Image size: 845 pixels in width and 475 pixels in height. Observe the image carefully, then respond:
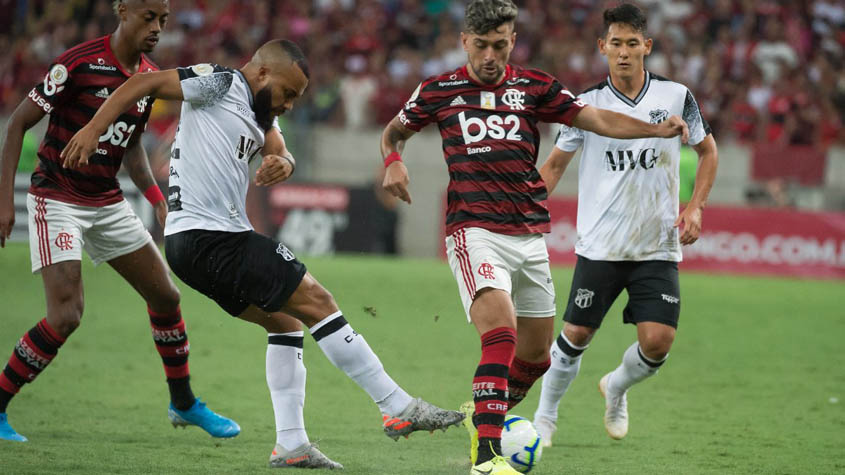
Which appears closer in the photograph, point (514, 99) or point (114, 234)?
point (514, 99)

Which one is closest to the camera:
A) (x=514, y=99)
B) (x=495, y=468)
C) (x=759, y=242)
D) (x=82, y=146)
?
(x=495, y=468)

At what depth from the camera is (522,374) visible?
6.14 metres

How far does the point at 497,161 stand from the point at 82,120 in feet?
8.25

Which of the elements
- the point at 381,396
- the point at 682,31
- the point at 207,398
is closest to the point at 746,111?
the point at 682,31

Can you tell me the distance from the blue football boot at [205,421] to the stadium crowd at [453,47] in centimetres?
1390

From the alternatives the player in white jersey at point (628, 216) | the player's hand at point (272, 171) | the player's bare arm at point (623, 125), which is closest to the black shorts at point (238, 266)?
the player's hand at point (272, 171)

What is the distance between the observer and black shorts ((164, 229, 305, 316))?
211 inches

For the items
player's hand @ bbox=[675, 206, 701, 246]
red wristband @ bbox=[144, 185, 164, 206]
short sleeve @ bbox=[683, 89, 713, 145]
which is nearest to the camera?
player's hand @ bbox=[675, 206, 701, 246]

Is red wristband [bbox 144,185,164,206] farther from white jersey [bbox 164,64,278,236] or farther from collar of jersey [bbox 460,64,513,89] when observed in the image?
collar of jersey [bbox 460,64,513,89]

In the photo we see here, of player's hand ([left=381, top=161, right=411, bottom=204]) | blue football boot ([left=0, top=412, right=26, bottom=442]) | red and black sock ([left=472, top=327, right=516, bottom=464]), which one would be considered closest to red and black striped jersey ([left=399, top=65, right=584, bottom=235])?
player's hand ([left=381, top=161, right=411, bottom=204])

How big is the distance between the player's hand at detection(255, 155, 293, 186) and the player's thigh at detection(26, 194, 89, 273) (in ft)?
4.96

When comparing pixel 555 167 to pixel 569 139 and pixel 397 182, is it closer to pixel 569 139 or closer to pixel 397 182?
pixel 569 139

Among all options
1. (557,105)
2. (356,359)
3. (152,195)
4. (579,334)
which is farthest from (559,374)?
(152,195)

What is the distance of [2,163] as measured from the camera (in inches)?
241
